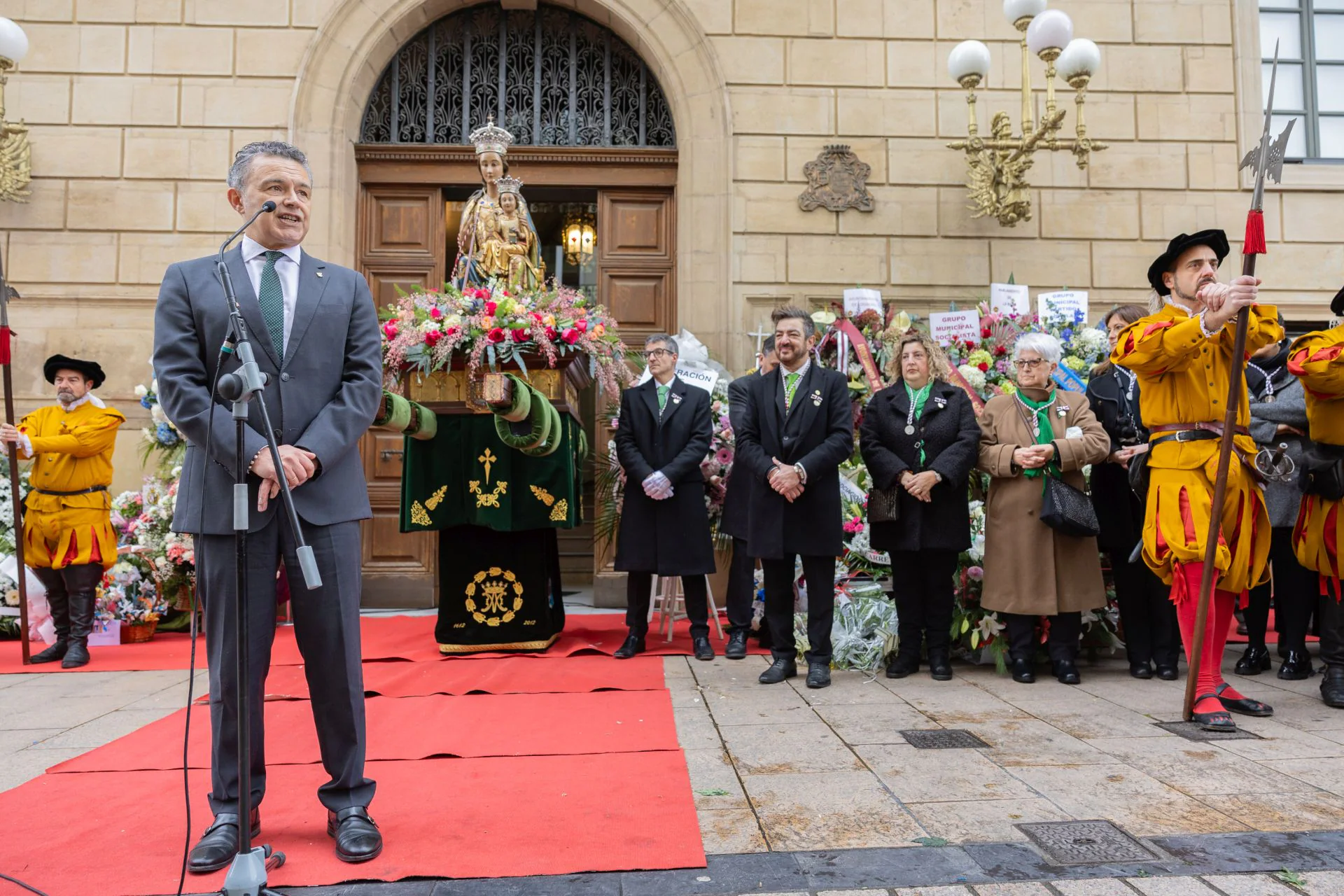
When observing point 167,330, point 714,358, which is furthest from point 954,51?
point 167,330

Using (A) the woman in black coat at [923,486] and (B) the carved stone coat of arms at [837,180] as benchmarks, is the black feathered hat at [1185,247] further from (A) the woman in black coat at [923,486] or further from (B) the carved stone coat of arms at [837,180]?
(B) the carved stone coat of arms at [837,180]

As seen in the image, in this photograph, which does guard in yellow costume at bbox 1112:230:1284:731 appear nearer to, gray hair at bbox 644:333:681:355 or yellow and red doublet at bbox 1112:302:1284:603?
yellow and red doublet at bbox 1112:302:1284:603

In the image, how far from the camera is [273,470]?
2.62 m

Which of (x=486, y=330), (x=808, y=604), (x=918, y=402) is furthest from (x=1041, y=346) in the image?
(x=486, y=330)

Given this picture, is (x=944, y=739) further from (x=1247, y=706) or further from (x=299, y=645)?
(x=299, y=645)

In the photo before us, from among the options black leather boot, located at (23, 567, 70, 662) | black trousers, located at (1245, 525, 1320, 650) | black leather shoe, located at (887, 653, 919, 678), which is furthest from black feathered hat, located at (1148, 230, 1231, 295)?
black leather boot, located at (23, 567, 70, 662)

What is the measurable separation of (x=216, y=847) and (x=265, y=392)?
127 centimetres

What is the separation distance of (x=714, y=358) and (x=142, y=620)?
196 inches

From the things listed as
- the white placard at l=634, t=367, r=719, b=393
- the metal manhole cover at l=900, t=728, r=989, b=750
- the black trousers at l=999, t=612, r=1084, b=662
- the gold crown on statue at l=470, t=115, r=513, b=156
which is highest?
the gold crown on statue at l=470, t=115, r=513, b=156

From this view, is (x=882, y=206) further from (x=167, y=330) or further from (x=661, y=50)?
(x=167, y=330)

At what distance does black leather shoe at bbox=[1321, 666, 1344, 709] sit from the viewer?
4383 millimetres

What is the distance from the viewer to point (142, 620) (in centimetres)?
690

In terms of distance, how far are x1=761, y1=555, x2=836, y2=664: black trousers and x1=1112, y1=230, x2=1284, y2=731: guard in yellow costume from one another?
5.31 ft

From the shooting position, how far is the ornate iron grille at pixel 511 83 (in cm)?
899
